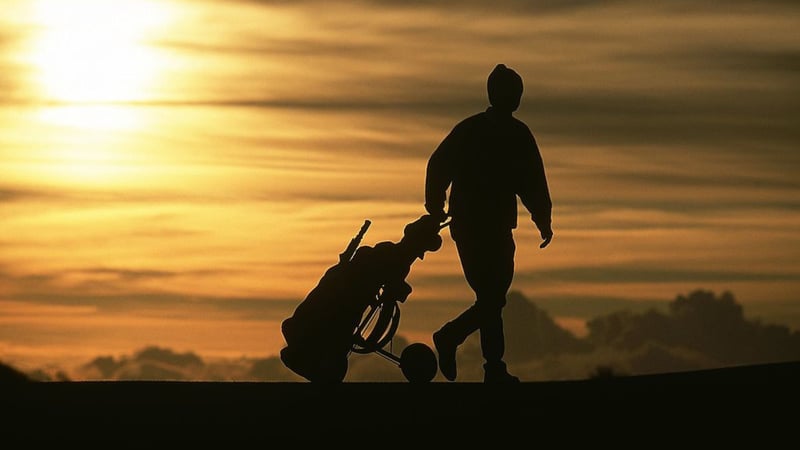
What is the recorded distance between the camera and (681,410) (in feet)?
42.7

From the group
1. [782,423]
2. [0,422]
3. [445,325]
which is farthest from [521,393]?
[0,422]

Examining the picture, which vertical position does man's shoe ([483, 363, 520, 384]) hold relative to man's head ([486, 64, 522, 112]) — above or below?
below

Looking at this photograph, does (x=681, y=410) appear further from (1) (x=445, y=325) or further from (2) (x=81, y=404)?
(2) (x=81, y=404)

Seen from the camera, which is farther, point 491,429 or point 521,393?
point 521,393

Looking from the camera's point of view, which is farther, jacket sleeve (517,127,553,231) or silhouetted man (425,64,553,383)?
jacket sleeve (517,127,553,231)

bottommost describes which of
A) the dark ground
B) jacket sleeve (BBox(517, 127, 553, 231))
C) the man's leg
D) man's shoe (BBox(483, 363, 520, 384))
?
the dark ground

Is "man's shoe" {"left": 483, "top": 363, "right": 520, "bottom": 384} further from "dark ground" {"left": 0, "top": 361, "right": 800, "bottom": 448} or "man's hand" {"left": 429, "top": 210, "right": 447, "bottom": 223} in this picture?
"man's hand" {"left": 429, "top": 210, "right": 447, "bottom": 223}

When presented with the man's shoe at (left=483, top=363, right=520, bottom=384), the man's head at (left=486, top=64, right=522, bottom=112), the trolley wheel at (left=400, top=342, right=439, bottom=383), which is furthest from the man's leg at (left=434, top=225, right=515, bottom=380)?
the man's head at (left=486, top=64, right=522, bottom=112)

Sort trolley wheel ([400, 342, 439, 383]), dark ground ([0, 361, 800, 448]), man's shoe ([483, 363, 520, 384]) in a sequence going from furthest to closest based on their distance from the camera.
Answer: trolley wheel ([400, 342, 439, 383]) < man's shoe ([483, 363, 520, 384]) < dark ground ([0, 361, 800, 448])

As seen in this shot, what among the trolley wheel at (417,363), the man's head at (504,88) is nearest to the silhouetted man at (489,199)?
the man's head at (504,88)

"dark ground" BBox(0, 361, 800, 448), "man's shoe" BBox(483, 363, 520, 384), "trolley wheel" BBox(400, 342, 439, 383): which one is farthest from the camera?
"trolley wheel" BBox(400, 342, 439, 383)

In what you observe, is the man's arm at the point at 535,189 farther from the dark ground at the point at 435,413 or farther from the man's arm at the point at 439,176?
the dark ground at the point at 435,413

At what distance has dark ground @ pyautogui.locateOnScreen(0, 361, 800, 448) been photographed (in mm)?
11898

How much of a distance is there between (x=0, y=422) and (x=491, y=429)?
12.8 feet
